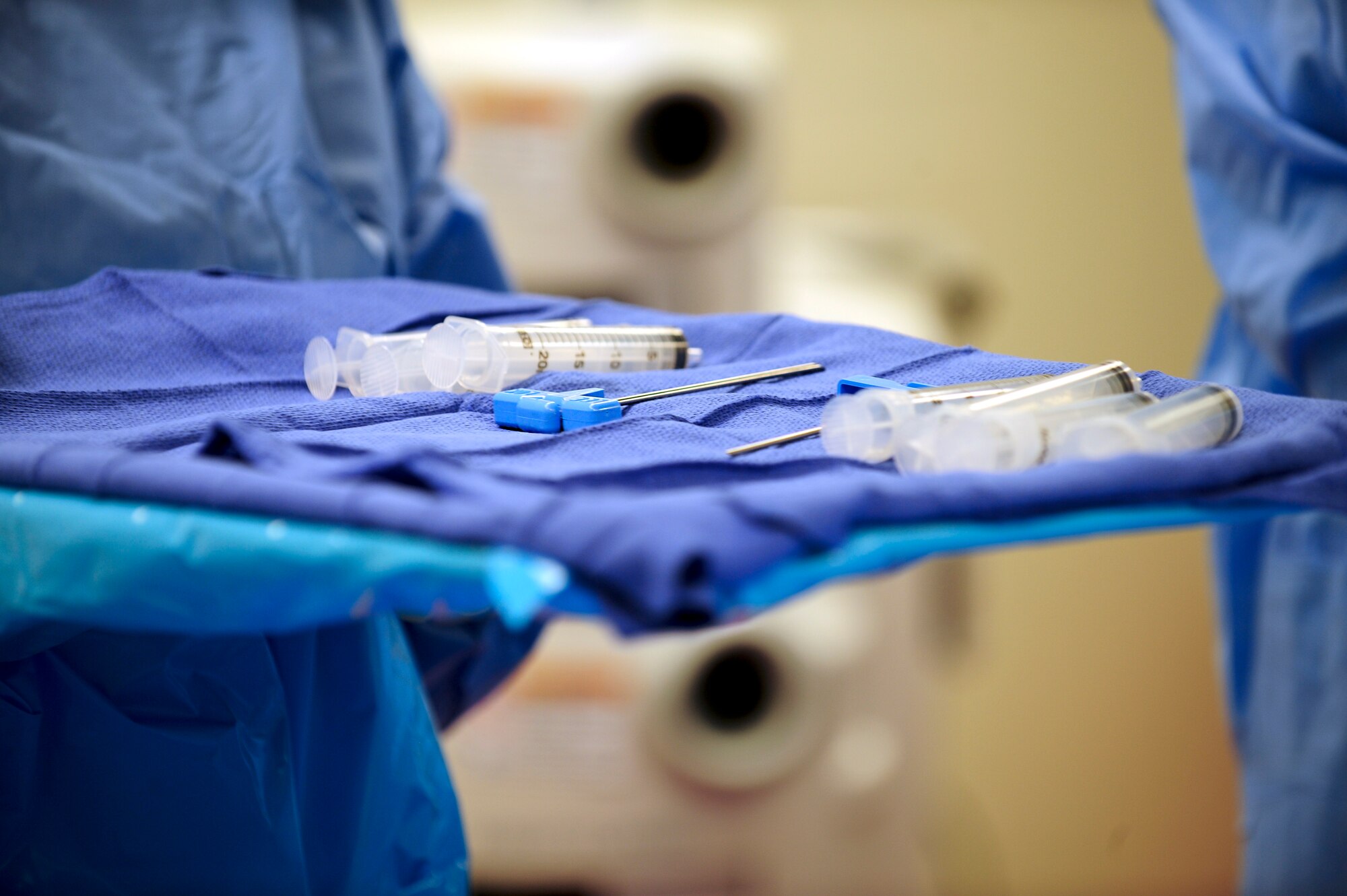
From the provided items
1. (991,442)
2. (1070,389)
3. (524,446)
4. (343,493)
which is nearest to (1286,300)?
(1070,389)

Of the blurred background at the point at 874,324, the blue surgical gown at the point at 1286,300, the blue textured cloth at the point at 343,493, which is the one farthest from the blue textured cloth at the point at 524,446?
the blurred background at the point at 874,324

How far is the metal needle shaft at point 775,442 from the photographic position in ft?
1.70

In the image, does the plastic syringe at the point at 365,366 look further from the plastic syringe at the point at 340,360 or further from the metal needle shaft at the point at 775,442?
the metal needle shaft at the point at 775,442

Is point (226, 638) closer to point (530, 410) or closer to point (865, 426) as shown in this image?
point (530, 410)

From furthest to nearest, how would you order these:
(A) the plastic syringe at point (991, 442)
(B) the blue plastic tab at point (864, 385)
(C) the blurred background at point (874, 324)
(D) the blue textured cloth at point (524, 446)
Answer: (C) the blurred background at point (874, 324) < (B) the blue plastic tab at point (864, 385) < (A) the plastic syringe at point (991, 442) < (D) the blue textured cloth at point (524, 446)

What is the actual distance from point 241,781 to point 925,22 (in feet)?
5.57

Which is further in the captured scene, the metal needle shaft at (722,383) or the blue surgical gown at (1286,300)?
the blue surgical gown at (1286,300)

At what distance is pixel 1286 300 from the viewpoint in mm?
919

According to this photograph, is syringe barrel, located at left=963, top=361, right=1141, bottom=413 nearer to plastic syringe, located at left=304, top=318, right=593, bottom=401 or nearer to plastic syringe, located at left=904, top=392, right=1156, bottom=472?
plastic syringe, located at left=904, top=392, right=1156, bottom=472

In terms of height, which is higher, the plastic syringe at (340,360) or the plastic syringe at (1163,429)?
the plastic syringe at (1163,429)

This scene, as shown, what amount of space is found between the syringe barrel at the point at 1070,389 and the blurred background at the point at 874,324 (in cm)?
83

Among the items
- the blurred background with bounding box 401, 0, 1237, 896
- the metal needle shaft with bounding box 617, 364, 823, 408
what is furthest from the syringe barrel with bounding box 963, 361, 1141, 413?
the blurred background with bounding box 401, 0, 1237, 896

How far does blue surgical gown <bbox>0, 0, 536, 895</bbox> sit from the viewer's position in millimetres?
707

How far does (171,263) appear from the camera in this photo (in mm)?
855
